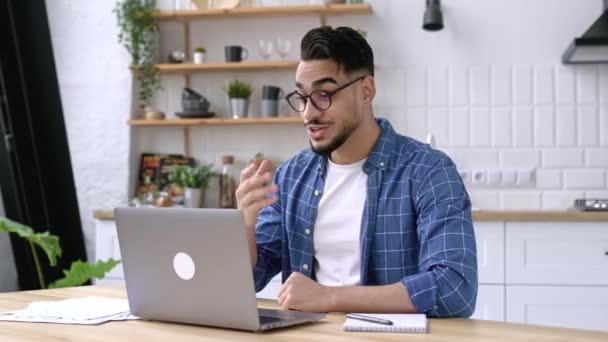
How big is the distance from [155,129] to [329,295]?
9.81 feet

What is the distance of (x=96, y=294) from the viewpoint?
6.93ft

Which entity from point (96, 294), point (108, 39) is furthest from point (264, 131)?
point (96, 294)

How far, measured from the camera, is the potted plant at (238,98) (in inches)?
170

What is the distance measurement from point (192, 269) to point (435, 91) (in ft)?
9.55

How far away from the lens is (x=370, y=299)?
68.2 inches

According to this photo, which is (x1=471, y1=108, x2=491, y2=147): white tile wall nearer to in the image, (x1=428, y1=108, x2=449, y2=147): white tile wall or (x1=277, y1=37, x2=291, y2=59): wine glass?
(x1=428, y1=108, x2=449, y2=147): white tile wall

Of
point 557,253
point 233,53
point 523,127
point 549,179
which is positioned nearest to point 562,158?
point 549,179

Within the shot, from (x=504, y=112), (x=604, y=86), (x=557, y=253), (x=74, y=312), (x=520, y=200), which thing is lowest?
(x=557, y=253)

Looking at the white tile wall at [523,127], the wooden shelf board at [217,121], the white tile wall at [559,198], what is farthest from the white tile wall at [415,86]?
the white tile wall at [559,198]

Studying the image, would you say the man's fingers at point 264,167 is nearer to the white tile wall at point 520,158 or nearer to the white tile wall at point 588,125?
the white tile wall at point 520,158

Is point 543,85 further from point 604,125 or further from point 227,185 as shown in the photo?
point 227,185

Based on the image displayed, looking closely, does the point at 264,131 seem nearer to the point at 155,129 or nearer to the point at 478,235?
the point at 155,129

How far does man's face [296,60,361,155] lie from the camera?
6.82 ft

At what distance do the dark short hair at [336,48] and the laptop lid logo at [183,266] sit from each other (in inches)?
27.9
